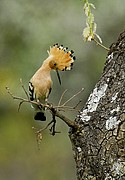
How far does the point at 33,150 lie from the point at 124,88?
232 inches

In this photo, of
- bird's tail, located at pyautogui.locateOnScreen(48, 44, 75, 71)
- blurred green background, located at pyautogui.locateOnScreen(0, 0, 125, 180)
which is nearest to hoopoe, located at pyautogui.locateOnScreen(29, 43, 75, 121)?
bird's tail, located at pyautogui.locateOnScreen(48, 44, 75, 71)

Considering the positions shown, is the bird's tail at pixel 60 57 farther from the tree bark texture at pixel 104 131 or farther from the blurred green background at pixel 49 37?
the blurred green background at pixel 49 37

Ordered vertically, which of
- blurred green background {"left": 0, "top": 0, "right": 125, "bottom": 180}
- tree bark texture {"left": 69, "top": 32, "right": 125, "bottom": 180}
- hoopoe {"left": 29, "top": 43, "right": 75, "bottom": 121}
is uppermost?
blurred green background {"left": 0, "top": 0, "right": 125, "bottom": 180}

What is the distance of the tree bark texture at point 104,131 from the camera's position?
207 centimetres

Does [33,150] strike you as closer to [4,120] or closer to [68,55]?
[4,120]

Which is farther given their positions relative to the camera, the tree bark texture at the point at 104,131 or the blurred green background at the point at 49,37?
the blurred green background at the point at 49,37

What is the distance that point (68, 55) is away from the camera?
2.06 meters

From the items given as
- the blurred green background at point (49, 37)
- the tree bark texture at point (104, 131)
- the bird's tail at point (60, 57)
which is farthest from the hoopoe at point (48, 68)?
the blurred green background at point (49, 37)

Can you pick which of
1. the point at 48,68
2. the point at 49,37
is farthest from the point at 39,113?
the point at 49,37

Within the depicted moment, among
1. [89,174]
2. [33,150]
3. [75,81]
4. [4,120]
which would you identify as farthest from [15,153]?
[89,174]

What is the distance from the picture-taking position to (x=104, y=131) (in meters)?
2.09

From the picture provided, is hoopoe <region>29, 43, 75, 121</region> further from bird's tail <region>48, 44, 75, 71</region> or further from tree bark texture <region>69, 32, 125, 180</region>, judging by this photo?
tree bark texture <region>69, 32, 125, 180</region>

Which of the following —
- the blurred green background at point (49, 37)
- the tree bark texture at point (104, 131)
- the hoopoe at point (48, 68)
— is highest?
the blurred green background at point (49, 37)

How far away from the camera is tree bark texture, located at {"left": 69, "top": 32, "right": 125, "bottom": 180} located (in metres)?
2.07
